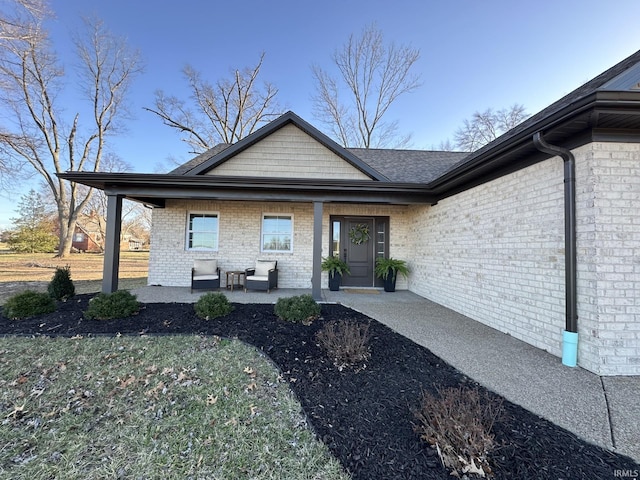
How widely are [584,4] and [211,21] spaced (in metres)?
12.3

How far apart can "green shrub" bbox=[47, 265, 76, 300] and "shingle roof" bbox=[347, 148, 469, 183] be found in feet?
26.8

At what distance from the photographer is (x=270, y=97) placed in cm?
1961

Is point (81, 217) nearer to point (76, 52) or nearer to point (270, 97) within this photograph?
point (76, 52)

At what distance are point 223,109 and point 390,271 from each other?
18188mm

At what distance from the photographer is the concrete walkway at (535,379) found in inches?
86.1

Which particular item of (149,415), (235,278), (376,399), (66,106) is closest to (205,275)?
(235,278)

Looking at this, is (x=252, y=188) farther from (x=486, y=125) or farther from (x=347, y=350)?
(x=486, y=125)

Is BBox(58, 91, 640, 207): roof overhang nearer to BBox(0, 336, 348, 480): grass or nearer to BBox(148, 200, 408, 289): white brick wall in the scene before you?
BBox(148, 200, 408, 289): white brick wall

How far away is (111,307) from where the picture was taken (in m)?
4.73

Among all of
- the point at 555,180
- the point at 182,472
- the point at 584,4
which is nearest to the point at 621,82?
the point at 555,180

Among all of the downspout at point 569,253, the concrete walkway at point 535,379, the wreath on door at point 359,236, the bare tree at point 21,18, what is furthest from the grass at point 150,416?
the bare tree at point 21,18

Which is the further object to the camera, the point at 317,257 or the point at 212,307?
the point at 317,257

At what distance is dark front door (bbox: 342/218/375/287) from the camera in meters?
8.93

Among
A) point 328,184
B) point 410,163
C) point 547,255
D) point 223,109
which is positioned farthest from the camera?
point 223,109
